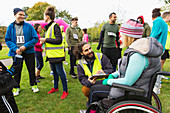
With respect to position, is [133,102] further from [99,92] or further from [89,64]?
[89,64]

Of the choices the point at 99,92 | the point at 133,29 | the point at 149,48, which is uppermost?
the point at 133,29

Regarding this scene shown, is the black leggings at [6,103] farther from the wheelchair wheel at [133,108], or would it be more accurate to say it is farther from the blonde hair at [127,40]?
the blonde hair at [127,40]

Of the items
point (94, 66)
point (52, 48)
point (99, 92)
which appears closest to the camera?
point (99, 92)

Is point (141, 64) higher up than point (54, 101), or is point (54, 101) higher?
point (141, 64)

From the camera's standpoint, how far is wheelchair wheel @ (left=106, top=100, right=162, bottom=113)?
1.23 meters

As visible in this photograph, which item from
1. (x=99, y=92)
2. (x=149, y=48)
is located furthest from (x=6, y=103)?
(x=149, y=48)

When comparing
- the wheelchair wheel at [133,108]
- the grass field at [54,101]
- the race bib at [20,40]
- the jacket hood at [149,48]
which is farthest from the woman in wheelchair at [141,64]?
the race bib at [20,40]

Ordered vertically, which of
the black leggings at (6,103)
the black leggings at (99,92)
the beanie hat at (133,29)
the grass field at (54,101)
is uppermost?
the beanie hat at (133,29)

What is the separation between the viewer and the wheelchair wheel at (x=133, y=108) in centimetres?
123

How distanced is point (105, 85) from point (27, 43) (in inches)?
88.9

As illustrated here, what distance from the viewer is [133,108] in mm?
1263

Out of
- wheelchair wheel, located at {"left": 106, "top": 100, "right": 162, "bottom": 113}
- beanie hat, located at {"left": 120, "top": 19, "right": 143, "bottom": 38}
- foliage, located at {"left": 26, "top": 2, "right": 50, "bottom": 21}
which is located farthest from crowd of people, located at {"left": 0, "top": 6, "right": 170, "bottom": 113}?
foliage, located at {"left": 26, "top": 2, "right": 50, "bottom": 21}

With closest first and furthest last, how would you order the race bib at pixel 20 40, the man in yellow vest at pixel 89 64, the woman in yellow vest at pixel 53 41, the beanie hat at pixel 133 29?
the beanie hat at pixel 133 29 < the man in yellow vest at pixel 89 64 < the woman in yellow vest at pixel 53 41 < the race bib at pixel 20 40

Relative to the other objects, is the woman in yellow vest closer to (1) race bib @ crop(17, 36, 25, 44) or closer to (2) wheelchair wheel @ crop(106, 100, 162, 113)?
(1) race bib @ crop(17, 36, 25, 44)
